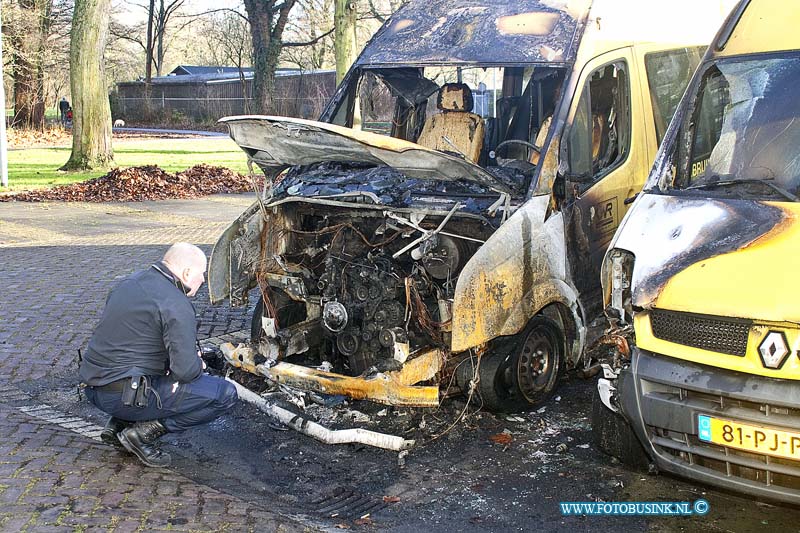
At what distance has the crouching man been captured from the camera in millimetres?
5023

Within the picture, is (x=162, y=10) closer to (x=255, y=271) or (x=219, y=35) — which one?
(x=219, y=35)

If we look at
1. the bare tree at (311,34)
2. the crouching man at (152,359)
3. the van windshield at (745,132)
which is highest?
the bare tree at (311,34)

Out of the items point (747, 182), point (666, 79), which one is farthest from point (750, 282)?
point (666, 79)

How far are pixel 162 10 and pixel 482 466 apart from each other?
6763 cm

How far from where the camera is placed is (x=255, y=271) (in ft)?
22.1

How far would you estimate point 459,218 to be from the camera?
6.04 metres

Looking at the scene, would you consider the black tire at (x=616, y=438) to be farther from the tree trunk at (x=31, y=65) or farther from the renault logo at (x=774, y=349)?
the tree trunk at (x=31, y=65)

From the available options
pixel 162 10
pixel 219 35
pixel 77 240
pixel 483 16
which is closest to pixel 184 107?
pixel 219 35

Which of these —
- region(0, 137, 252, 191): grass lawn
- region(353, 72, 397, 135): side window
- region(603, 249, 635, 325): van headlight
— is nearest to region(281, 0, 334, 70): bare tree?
region(0, 137, 252, 191): grass lawn

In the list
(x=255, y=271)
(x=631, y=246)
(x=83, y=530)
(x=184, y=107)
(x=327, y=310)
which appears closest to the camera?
(x=83, y=530)

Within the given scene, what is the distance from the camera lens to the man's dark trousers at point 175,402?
5.12m

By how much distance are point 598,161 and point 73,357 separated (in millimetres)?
4632

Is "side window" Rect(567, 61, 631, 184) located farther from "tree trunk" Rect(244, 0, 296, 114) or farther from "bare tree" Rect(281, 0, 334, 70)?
"bare tree" Rect(281, 0, 334, 70)

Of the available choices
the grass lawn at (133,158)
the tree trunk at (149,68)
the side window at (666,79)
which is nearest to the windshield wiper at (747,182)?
the side window at (666,79)
